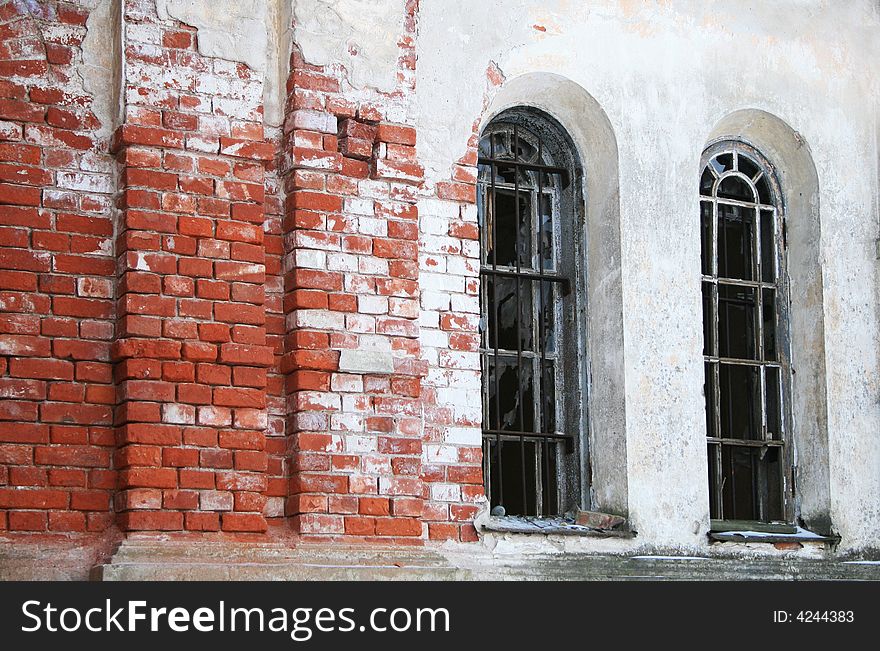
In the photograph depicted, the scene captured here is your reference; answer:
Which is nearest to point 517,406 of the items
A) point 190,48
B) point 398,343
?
point 398,343

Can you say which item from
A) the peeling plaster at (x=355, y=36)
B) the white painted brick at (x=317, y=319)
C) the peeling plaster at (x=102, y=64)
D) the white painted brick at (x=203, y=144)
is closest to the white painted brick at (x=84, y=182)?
the peeling plaster at (x=102, y=64)

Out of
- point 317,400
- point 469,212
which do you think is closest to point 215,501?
point 317,400

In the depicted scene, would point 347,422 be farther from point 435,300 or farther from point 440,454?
point 435,300

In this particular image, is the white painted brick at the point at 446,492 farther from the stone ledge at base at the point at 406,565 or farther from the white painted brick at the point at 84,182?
the white painted brick at the point at 84,182

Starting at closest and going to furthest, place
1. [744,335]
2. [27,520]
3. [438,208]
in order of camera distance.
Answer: [27,520], [438,208], [744,335]

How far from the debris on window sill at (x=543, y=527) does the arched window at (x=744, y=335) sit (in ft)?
3.13

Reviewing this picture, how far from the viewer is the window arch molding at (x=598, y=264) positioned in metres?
7.05

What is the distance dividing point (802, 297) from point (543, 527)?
220 centimetres

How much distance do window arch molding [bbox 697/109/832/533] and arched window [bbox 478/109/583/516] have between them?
3.28 feet

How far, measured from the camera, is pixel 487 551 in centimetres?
648

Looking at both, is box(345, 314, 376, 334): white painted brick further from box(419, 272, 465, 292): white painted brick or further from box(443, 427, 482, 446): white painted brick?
box(443, 427, 482, 446): white painted brick

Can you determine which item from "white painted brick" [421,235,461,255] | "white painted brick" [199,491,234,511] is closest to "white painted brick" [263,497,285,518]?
"white painted brick" [199,491,234,511]

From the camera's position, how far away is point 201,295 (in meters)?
5.68

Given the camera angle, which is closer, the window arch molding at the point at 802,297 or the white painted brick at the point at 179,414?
the white painted brick at the point at 179,414
